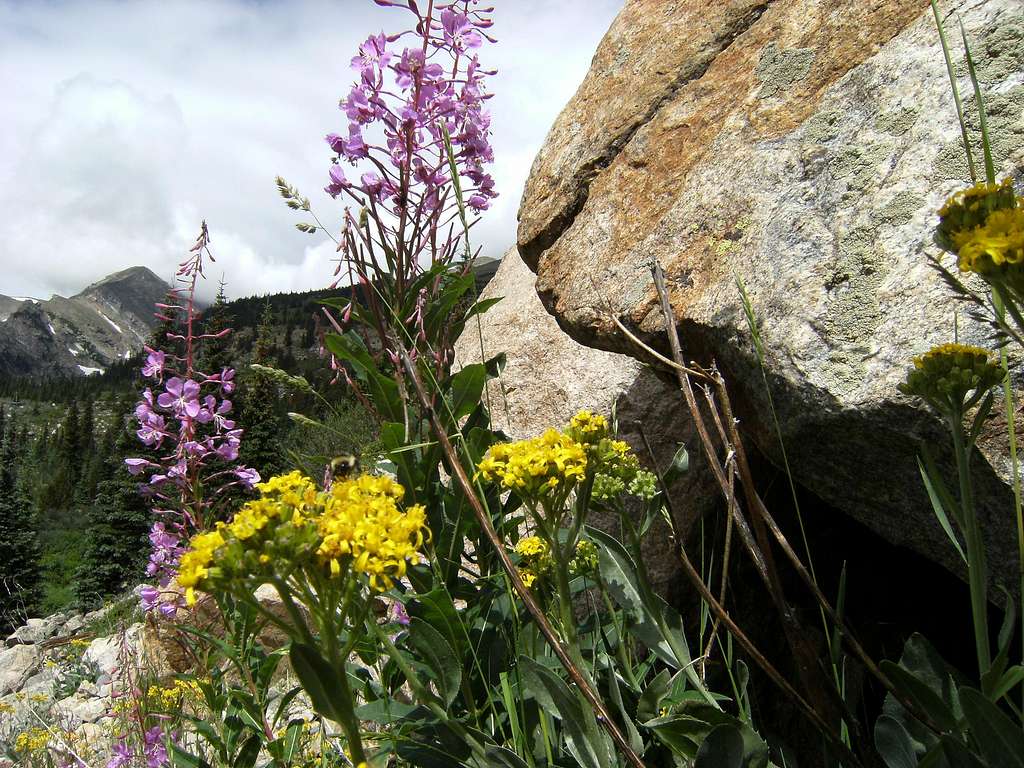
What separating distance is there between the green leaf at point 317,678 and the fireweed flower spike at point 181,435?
1.93 meters

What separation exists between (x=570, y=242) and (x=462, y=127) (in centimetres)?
62

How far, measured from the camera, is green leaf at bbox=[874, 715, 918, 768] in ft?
4.26

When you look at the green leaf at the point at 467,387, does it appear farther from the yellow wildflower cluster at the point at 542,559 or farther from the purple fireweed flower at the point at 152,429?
the purple fireweed flower at the point at 152,429

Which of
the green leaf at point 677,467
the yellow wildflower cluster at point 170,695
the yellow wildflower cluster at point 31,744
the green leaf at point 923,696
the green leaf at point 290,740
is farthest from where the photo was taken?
the yellow wildflower cluster at point 31,744

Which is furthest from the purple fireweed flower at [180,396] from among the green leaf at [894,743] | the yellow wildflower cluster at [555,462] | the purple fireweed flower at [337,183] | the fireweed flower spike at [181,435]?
the green leaf at [894,743]

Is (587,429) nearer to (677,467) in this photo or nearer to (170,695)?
(677,467)

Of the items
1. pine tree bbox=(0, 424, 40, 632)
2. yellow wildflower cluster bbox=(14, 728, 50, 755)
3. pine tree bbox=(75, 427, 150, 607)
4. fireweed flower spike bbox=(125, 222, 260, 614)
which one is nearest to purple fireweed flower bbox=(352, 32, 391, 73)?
fireweed flower spike bbox=(125, 222, 260, 614)

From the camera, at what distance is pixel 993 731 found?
102cm

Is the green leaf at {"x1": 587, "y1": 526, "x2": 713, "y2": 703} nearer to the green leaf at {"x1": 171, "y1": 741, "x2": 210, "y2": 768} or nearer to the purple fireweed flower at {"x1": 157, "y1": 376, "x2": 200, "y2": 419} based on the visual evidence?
the green leaf at {"x1": 171, "y1": 741, "x2": 210, "y2": 768}

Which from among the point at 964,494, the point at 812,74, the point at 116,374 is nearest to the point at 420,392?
the point at 964,494

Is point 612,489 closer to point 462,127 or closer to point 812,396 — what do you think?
point 812,396

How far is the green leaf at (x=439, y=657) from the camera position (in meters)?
1.42

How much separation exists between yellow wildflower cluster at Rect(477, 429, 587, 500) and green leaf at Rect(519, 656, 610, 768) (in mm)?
322

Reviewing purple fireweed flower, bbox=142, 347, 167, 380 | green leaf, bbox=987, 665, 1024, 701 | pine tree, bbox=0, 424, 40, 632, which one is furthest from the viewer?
pine tree, bbox=0, 424, 40, 632
